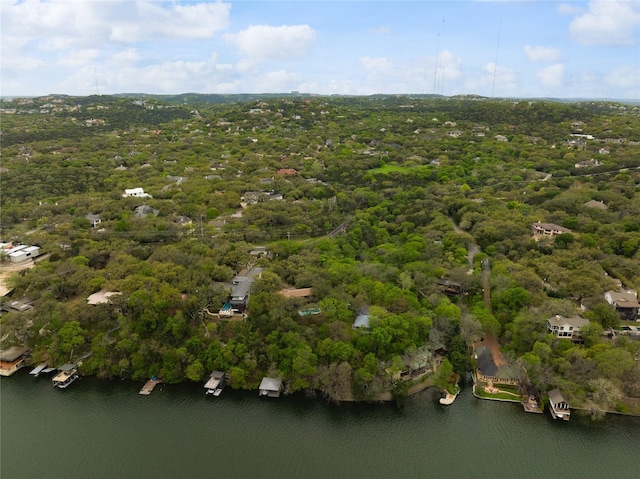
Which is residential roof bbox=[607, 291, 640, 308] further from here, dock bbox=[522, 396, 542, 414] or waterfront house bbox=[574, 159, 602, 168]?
waterfront house bbox=[574, 159, 602, 168]

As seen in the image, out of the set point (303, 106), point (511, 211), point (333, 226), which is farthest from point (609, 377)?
point (303, 106)

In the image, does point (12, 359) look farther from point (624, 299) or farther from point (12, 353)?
point (624, 299)

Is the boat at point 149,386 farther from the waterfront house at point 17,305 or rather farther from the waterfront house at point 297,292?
the waterfront house at point 17,305

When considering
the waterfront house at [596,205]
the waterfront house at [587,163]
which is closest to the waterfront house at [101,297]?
the waterfront house at [596,205]

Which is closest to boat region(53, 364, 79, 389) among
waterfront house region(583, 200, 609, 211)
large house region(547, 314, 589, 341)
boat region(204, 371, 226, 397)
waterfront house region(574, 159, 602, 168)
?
boat region(204, 371, 226, 397)

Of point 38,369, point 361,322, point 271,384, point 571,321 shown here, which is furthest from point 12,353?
point 571,321

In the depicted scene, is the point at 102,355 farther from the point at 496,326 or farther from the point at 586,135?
the point at 586,135
